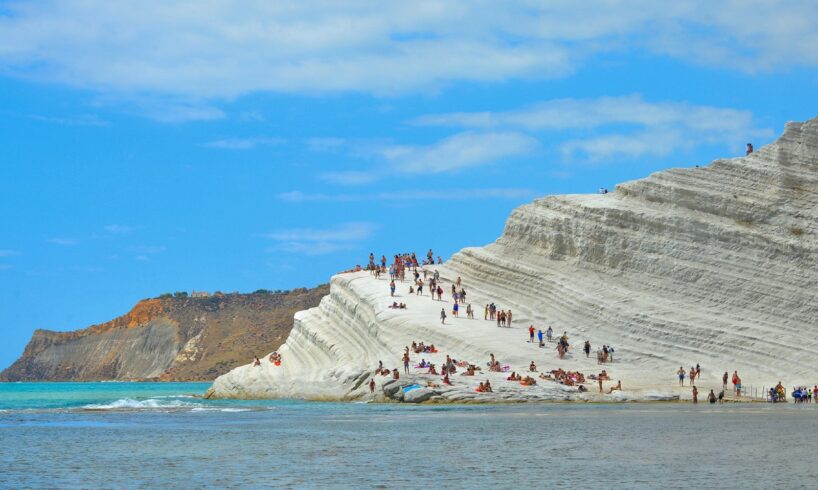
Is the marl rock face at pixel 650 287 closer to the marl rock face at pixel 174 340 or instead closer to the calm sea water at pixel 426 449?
the calm sea water at pixel 426 449

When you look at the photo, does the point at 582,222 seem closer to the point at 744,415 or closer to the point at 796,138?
the point at 796,138

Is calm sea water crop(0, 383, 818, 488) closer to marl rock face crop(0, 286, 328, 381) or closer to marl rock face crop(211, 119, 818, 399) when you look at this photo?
marl rock face crop(211, 119, 818, 399)

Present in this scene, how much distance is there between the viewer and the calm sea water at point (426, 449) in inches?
766

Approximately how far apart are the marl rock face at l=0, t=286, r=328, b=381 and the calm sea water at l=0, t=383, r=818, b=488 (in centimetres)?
8200

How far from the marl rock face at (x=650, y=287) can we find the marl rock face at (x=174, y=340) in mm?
62899

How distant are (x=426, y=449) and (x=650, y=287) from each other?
2965 centimetres

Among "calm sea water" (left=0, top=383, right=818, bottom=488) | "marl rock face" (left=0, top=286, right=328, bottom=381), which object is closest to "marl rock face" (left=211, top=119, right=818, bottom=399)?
"calm sea water" (left=0, top=383, right=818, bottom=488)

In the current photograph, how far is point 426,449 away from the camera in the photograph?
24469 millimetres

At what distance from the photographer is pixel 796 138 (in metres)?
54.8

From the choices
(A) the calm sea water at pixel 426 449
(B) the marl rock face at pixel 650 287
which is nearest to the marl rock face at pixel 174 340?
(B) the marl rock face at pixel 650 287

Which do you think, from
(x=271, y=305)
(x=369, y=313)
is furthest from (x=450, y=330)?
(x=271, y=305)

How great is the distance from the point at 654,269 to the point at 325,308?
17.5 meters

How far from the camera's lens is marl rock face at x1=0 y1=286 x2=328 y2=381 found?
12225 centimetres

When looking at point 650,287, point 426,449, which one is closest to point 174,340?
point 650,287
